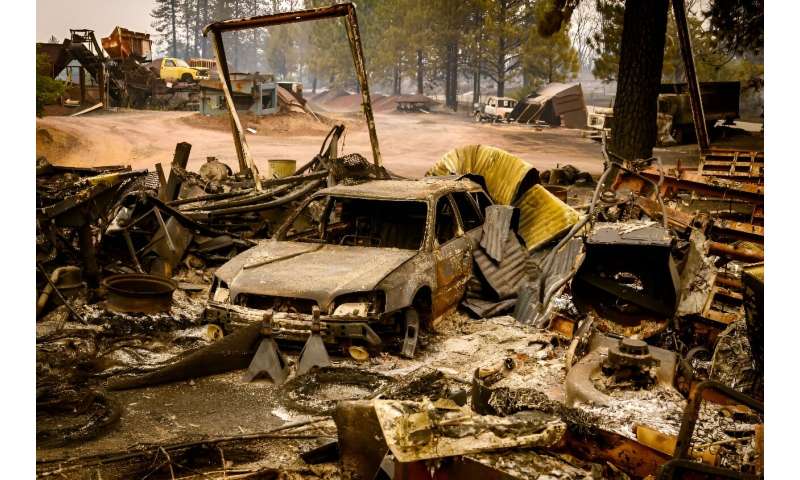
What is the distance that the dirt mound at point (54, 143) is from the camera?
7199 mm

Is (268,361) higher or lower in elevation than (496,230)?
lower

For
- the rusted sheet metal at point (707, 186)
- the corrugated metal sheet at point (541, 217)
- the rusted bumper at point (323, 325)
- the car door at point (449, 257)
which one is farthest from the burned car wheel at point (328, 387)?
the corrugated metal sheet at point (541, 217)

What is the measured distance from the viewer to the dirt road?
365 inches

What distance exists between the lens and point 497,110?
26.7 m

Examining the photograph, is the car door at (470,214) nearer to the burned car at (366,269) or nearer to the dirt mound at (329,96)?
the burned car at (366,269)

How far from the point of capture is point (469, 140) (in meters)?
20.5

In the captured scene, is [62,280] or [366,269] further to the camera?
[62,280]

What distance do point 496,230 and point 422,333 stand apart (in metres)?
1.68

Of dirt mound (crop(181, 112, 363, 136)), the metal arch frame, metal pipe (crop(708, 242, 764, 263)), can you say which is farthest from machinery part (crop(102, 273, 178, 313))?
dirt mound (crop(181, 112, 363, 136))

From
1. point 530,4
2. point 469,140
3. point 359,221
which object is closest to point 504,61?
point 469,140

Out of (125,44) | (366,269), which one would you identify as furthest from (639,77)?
(125,44)

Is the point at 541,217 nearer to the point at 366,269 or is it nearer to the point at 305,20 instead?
the point at 366,269

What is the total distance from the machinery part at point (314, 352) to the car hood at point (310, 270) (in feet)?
0.53

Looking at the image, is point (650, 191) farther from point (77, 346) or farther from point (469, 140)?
point (469, 140)
